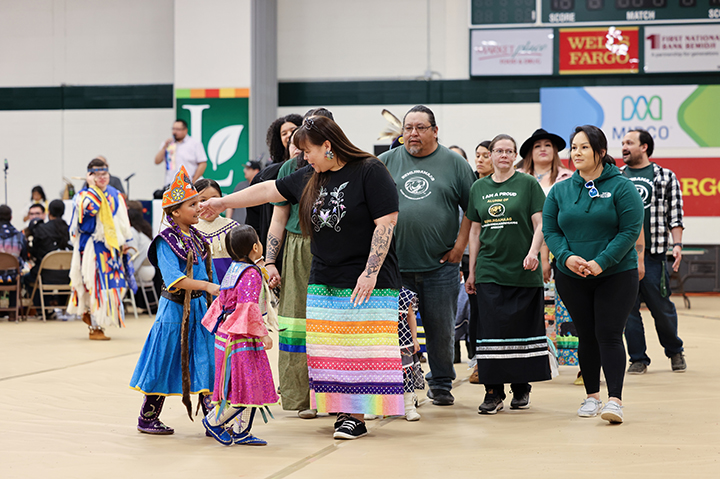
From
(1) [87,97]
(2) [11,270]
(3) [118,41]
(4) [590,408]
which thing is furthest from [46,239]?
(4) [590,408]

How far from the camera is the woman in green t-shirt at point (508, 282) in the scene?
418cm

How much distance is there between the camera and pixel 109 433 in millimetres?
3670

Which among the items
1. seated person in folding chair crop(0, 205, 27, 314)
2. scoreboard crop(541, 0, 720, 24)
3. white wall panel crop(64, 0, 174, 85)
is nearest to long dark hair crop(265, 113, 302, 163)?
seated person in folding chair crop(0, 205, 27, 314)

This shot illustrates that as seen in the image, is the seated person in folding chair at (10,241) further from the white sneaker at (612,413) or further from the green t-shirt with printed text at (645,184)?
the white sneaker at (612,413)

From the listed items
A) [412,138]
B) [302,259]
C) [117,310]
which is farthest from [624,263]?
[117,310]

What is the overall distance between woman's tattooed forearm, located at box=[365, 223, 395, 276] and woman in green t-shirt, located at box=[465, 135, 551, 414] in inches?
42.2

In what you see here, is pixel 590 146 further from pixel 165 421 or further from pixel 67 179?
pixel 67 179

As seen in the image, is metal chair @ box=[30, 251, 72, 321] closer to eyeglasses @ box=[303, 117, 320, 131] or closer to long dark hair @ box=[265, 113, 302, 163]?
long dark hair @ box=[265, 113, 302, 163]

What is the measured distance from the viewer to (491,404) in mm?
4168

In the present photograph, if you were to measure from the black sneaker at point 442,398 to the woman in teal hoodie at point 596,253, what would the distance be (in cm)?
77

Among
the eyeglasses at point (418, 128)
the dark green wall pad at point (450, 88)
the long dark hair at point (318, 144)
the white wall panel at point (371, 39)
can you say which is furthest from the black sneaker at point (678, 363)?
the white wall panel at point (371, 39)

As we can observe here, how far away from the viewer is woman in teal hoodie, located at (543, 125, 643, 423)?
3.77m

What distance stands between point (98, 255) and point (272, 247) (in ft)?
13.7

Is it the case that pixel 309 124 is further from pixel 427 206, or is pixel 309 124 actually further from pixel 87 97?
pixel 87 97
